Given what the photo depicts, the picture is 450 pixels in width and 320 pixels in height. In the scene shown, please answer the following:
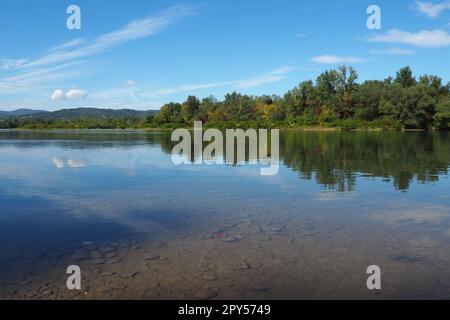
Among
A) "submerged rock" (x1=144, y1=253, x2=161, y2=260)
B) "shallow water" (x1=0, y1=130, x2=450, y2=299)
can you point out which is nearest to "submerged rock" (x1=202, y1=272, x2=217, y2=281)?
"shallow water" (x1=0, y1=130, x2=450, y2=299)

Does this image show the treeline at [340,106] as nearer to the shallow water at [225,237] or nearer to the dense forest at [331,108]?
the dense forest at [331,108]

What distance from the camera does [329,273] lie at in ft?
24.0

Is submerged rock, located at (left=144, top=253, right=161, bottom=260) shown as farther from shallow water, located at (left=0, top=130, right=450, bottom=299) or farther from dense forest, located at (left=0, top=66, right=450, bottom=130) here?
dense forest, located at (left=0, top=66, right=450, bottom=130)

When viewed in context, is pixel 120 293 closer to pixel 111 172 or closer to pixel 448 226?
pixel 448 226

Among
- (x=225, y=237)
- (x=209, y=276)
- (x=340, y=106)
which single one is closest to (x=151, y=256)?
(x=209, y=276)

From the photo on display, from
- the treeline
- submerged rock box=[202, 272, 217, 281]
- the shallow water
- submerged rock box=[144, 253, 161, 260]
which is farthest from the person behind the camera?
the treeline

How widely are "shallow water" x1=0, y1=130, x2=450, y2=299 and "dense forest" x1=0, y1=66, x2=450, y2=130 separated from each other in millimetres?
80221

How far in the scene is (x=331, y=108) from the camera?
110 metres

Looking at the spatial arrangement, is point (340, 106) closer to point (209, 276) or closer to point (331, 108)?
point (331, 108)

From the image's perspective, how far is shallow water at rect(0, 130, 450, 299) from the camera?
677 centimetres

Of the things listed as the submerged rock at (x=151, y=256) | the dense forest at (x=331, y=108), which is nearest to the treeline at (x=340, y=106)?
the dense forest at (x=331, y=108)

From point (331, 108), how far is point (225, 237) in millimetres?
105172
